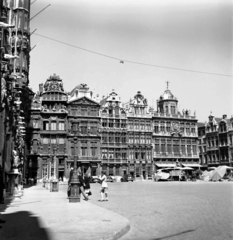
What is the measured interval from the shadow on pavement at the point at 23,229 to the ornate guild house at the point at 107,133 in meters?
46.8

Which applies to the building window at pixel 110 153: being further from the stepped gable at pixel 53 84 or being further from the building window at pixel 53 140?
the stepped gable at pixel 53 84

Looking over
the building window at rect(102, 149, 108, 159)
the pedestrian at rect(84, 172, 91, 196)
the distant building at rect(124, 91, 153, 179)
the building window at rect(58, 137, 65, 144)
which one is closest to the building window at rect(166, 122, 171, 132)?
the distant building at rect(124, 91, 153, 179)

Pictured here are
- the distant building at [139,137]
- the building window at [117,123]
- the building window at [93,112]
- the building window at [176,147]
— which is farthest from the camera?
the building window at [176,147]

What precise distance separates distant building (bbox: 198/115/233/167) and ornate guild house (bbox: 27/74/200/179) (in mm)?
6698

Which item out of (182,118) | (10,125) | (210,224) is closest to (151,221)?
(210,224)

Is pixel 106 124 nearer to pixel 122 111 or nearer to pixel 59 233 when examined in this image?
pixel 122 111

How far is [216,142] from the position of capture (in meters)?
78.0

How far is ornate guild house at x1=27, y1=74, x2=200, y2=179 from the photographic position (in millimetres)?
61750

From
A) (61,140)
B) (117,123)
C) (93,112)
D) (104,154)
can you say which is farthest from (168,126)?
(61,140)

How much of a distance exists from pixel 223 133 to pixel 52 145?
3920 cm

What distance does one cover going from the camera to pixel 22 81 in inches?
1734

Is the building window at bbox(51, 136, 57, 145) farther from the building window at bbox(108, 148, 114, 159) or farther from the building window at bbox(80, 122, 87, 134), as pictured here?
the building window at bbox(108, 148, 114, 159)

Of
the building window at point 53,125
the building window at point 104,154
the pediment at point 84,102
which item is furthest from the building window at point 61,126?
the building window at point 104,154

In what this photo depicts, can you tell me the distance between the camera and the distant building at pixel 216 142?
73.9 m
